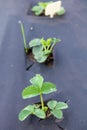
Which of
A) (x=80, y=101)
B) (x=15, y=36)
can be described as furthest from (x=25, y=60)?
(x=80, y=101)

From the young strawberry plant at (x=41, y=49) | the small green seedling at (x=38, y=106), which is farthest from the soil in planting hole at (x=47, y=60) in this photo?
the small green seedling at (x=38, y=106)

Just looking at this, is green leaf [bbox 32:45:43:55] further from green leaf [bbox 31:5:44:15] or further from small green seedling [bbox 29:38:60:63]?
green leaf [bbox 31:5:44:15]

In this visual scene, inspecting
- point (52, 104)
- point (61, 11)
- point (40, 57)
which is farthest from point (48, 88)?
point (61, 11)

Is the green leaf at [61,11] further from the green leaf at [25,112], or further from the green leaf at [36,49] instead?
the green leaf at [25,112]

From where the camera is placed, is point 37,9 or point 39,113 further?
point 37,9

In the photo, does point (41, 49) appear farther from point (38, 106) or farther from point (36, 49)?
point (38, 106)

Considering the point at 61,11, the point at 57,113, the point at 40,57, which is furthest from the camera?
the point at 61,11
